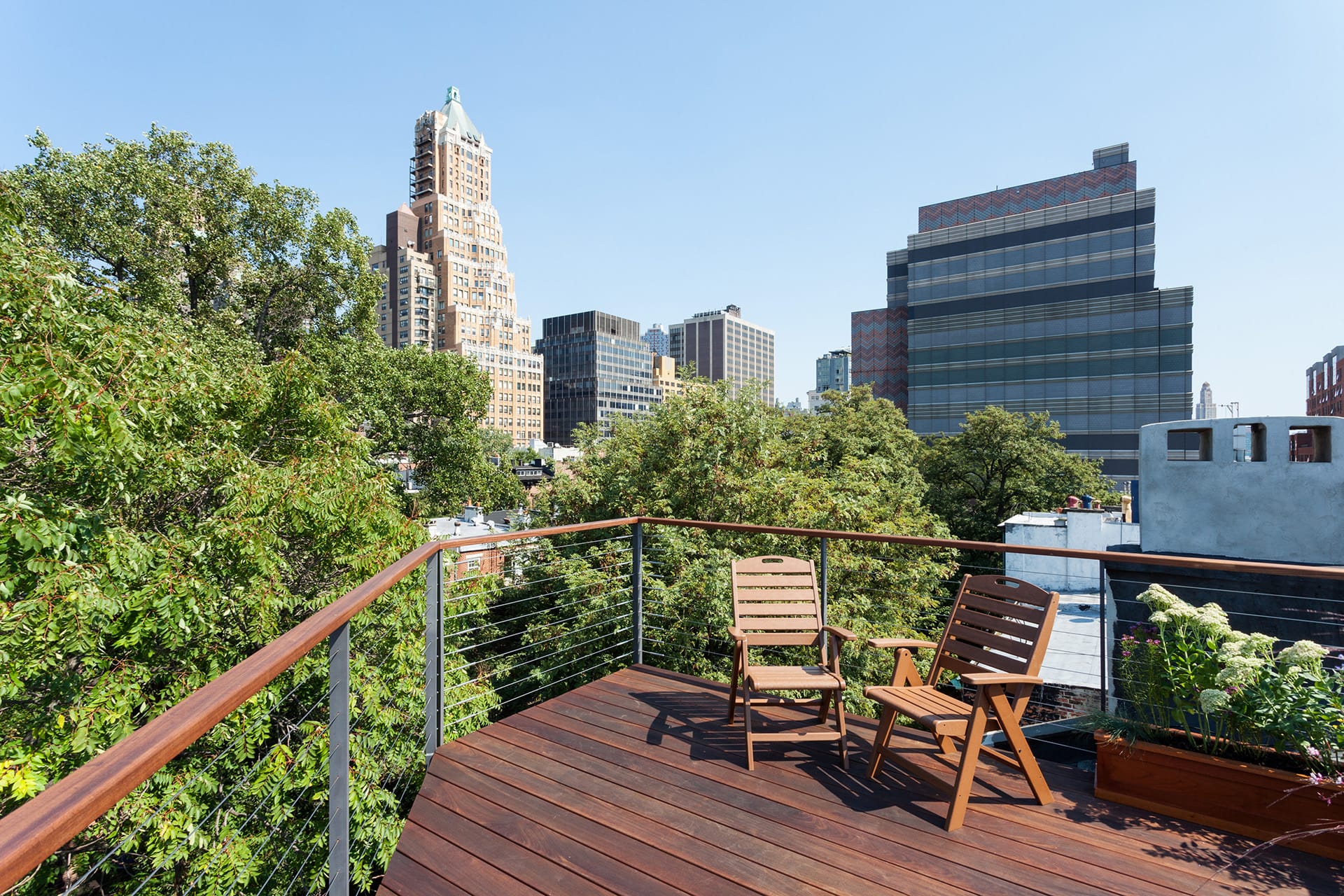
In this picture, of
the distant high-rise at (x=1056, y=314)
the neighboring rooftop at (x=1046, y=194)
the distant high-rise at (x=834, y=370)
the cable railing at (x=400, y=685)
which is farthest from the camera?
the distant high-rise at (x=834, y=370)

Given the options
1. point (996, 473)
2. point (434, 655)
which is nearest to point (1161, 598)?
point (434, 655)

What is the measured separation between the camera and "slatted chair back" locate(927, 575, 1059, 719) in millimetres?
3029

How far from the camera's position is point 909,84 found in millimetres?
12445

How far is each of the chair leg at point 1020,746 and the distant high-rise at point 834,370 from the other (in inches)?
6674

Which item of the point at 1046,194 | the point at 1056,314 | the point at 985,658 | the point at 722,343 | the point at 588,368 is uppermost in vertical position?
the point at 722,343

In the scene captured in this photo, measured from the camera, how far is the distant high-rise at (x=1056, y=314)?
53969 millimetres

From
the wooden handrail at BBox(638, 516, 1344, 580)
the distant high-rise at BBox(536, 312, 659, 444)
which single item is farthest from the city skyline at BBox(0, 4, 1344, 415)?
the distant high-rise at BBox(536, 312, 659, 444)

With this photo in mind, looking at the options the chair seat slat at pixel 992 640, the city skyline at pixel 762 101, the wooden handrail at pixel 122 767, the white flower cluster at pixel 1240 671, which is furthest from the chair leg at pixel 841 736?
the city skyline at pixel 762 101

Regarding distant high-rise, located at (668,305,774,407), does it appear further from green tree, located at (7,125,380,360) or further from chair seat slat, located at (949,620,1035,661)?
chair seat slat, located at (949,620,1035,661)

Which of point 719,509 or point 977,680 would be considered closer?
point 977,680

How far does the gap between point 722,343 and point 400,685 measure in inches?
5925

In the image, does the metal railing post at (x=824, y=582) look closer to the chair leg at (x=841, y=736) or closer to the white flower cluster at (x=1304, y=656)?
the chair leg at (x=841, y=736)

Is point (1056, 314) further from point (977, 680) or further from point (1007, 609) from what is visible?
point (977, 680)

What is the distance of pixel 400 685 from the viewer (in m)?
7.41
